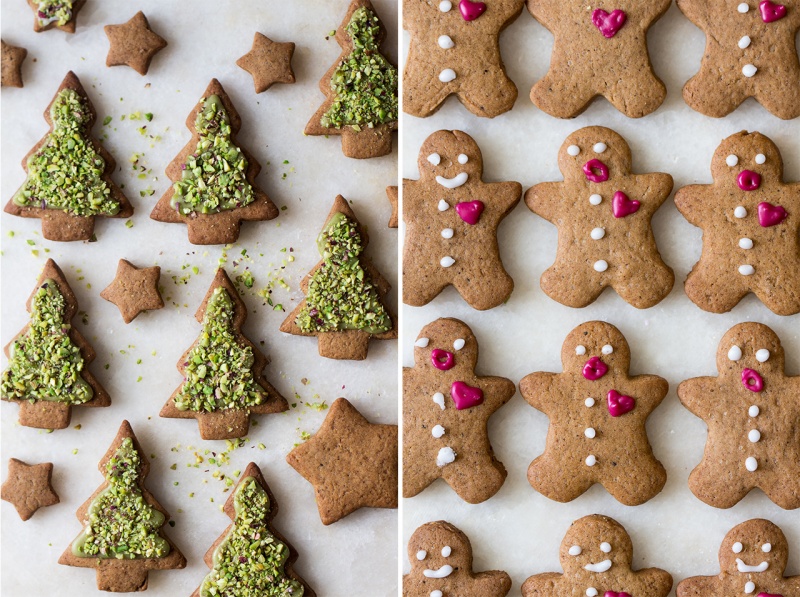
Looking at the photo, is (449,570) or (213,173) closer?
(449,570)

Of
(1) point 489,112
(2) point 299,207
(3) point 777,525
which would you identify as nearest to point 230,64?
(2) point 299,207

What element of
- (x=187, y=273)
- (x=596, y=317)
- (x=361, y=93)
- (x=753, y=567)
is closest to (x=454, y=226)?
(x=596, y=317)

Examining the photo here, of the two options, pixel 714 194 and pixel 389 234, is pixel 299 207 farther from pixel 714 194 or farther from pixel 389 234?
pixel 714 194

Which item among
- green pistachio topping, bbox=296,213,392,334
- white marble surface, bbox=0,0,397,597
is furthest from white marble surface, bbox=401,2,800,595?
white marble surface, bbox=0,0,397,597

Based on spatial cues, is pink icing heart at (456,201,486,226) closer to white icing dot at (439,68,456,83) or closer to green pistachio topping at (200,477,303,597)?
white icing dot at (439,68,456,83)

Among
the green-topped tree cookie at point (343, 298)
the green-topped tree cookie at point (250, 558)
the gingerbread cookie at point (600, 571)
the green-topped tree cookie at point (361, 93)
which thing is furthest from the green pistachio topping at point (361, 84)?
the gingerbread cookie at point (600, 571)

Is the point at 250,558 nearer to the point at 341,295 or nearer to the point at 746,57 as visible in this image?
the point at 341,295
